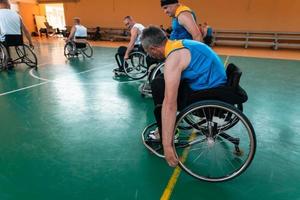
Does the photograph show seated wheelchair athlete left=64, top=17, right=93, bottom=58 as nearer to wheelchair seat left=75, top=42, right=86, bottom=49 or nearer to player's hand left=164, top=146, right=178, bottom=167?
wheelchair seat left=75, top=42, right=86, bottom=49

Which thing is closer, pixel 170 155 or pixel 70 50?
pixel 170 155

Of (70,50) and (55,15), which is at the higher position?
(55,15)

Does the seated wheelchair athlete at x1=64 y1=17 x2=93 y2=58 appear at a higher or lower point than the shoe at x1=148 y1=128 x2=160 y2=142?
higher

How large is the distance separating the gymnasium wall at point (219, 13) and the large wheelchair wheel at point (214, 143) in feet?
32.6

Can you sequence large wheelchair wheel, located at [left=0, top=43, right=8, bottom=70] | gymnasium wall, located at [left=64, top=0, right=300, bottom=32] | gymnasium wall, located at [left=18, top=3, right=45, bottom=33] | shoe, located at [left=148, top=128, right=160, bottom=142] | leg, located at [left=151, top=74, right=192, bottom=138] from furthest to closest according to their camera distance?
gymnasium wall, located at [left=18, top=3, right=45, bottom=33] < gymnasium wall, located at [left=64, top=0, right=300, bottom=32] < large wheelchair wheel, located at [left=0, top=43, right=8, bottom=70] < shoe, located at [left=148, top=128, right=160, bottom=142] < leg, located at [left=151, top=74, right=192, bottom=138]

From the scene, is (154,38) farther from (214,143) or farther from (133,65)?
(133,65)

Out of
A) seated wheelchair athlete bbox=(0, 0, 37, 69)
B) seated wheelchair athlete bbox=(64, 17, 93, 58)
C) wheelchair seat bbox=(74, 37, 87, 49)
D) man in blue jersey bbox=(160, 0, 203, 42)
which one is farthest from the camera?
wheelchair seat bbox=(74, 37, 87, 49)

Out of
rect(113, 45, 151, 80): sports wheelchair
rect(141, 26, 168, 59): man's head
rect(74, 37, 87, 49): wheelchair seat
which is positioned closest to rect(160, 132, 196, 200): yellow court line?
rect(141, 26, 168, 59): man's head

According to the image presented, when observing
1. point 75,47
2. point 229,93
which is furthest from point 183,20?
point 75,47

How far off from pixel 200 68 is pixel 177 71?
25 centimetres

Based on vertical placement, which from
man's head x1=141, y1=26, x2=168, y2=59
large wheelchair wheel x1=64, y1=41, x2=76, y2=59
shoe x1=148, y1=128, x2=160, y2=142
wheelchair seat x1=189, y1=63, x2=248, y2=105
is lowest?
shoe x1=148, y1=128, x2=160, y2=142

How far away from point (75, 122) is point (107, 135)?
0.52 m

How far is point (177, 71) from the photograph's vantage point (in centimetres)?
147

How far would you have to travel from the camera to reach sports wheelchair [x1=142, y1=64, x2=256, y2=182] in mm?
1574
